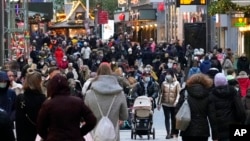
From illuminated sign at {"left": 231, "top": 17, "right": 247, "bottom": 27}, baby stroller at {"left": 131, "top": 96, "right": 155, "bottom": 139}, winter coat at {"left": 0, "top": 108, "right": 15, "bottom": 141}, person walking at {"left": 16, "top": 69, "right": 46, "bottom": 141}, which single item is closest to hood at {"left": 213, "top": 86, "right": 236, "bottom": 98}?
person walking at {"left": 16, "top": 69, "right": 46, "bottom": 141}

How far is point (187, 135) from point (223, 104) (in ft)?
2.34

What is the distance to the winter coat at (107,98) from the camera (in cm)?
1421

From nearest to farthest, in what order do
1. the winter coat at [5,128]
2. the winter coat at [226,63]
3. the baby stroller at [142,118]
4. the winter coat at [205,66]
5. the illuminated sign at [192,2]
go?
the winter coat at [5,128] < the baby stroller at [142,118] < the winter coat at [205,66] < the winter coat at [226,63] < the illuminated sign at [192,2]

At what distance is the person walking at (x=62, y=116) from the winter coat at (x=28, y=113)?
8.06 ft

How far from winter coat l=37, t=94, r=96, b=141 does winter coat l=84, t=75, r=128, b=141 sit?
3.57 metres

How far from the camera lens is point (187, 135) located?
47.9 ft

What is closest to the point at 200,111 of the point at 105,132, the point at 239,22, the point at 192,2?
the point at 105,132

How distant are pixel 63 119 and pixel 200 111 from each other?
4.59 m

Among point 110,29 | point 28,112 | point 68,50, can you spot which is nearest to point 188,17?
point 110,29

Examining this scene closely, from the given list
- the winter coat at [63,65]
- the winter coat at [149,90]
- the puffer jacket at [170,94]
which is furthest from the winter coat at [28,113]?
the winter coat at [63,65]

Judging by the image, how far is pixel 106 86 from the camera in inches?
562

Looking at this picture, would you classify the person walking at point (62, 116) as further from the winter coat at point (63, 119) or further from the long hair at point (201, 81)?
the long hair at point (201, 81)

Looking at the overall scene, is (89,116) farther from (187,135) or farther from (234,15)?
(234,15)

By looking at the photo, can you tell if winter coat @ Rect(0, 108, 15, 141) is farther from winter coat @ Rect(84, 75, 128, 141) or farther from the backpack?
winter coat @ Rect(84, 75, 128, 141)
